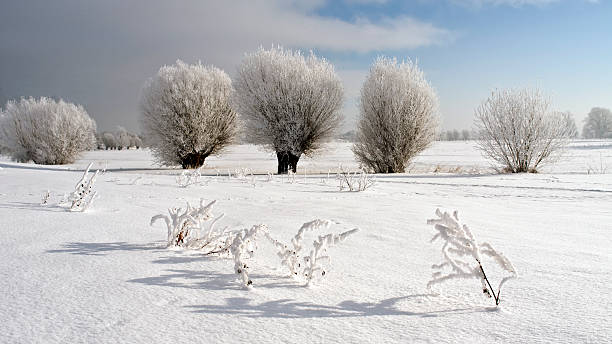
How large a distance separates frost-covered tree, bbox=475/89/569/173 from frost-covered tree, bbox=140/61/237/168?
14514mm

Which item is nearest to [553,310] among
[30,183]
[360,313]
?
[360,313]

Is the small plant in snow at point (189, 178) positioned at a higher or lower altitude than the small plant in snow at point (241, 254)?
higher

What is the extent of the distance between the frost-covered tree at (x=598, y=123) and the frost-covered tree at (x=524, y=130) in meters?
87.5

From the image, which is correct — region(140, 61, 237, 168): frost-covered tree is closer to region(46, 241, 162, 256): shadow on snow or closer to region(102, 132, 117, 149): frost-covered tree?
region(46, 241, 162, 256): shadow on snow

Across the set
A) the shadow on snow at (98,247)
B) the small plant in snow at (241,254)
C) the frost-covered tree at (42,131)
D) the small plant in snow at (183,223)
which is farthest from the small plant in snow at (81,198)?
the frost-covered tree at (42,131)

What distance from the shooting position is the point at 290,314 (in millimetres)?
1245

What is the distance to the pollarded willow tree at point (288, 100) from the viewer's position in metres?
17.4

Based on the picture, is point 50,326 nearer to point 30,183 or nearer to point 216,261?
point 216,261

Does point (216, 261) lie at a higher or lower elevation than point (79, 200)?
lower

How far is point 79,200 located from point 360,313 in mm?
2911

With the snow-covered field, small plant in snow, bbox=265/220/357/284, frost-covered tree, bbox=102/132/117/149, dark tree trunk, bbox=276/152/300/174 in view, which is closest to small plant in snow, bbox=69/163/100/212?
the snow-covered field

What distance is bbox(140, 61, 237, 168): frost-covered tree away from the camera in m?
21.0

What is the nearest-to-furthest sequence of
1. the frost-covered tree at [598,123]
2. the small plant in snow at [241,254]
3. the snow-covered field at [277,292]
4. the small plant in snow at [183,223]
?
the snow-covered field at [277,292], the small plant in snow at [241,254], the small plant in snow at [183,223], the frost-covered tree at [598,123]

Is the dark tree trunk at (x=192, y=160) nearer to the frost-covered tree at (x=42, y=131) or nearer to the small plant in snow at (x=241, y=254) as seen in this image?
the frost-covered tree at (x=42, y=131)
